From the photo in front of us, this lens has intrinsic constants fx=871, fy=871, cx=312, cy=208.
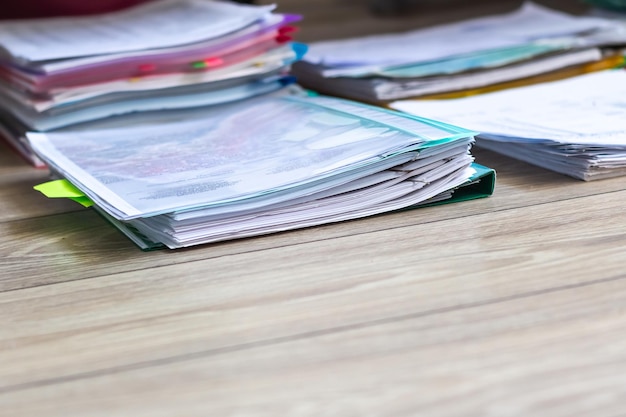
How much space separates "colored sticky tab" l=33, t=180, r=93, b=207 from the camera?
811 millimetres

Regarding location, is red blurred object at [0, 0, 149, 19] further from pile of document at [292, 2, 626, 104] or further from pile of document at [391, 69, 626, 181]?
pile of document at [391, 69, 626, 181]

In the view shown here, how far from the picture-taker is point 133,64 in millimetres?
1097

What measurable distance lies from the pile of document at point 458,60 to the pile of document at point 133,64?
0.10 metres

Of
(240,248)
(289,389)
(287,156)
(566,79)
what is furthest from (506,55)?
(289,389)

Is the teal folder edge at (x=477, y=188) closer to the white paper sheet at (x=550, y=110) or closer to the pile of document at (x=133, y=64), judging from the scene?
the white paper sheet at (x=550, y=110)

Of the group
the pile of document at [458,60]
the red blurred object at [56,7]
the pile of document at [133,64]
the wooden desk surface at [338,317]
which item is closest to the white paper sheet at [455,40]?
the pile of document at [458,60]

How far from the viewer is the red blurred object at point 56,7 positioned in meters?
1.38

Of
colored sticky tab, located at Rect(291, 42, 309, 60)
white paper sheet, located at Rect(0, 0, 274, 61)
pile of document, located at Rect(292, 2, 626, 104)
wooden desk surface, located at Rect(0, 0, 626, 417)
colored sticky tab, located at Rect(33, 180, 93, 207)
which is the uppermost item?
white paper sheet, located at Rect(0, 0, 274, 61)

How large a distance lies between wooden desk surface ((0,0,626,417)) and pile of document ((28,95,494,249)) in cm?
2

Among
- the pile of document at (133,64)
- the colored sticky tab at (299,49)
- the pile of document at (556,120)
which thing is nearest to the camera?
the pile of document at (556,120)

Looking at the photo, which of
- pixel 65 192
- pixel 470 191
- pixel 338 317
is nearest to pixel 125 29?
pixel 65 192

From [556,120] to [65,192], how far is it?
1.77ft

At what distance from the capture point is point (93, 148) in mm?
979

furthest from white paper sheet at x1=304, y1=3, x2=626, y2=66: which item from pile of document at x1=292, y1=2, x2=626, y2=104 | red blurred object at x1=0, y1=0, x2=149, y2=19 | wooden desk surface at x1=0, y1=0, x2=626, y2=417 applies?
wooden desk surface at x1=0, y1=0, x2=626, y2=417
